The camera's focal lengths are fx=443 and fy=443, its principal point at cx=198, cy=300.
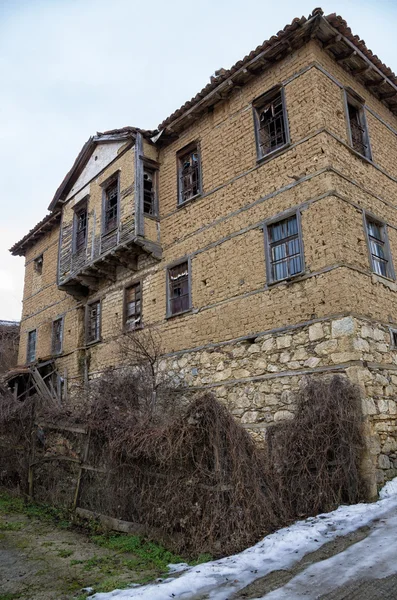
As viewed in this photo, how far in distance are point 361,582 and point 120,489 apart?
418cm

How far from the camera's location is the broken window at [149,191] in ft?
44.9

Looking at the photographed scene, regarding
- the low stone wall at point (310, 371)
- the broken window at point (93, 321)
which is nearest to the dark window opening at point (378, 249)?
the low stone wall at point (310, 371)

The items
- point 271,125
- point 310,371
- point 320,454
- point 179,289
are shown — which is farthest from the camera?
point 179,289

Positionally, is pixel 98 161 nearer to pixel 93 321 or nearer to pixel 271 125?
pixel 93 321

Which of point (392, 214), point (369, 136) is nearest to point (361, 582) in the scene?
point (392, 214)

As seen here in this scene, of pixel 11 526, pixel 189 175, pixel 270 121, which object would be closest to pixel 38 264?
pixel 189 175

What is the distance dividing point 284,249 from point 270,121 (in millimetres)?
3564

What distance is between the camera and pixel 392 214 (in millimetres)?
11000

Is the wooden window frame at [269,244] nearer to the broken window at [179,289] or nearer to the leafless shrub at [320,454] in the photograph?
the leafless shrub at [320,454]

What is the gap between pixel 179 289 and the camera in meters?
12.5

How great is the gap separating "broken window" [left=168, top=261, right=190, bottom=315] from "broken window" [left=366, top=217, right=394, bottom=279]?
4707 mm

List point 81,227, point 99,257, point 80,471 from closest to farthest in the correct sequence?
point 80,471 → point 99,257 → point 81,227

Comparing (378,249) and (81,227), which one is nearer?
(378,249)

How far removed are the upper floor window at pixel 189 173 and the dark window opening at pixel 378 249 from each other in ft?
15.8
